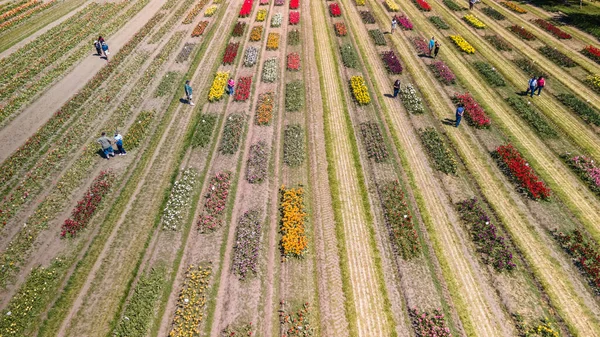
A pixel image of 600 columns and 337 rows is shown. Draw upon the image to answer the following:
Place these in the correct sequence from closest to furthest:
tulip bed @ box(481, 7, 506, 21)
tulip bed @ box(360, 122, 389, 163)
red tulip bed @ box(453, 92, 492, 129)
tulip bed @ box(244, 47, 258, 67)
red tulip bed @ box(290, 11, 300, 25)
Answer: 1. tulip bed @ box(360, 122, 389, 163)
2. red tulip bed @ box(453, 92, 492, 129)
3. tulip bed @ box(244, 47, 258, 67)
4. red tulip bed @ box(290, 11, 300, 25)
5. tulip bed @ box(481, 7, 506, 21)

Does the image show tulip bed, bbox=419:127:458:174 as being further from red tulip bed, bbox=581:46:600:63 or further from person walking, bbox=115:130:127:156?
red tulip bed, bbox=581:46:600:63

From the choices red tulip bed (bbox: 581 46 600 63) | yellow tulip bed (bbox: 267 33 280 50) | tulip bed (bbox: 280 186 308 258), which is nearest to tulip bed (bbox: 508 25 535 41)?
red tulip bed (bbox: 581 46 600 63)

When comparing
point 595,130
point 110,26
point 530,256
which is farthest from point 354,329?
point 110,26

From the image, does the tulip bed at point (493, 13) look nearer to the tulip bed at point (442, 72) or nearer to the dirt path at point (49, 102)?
the tulip bed at point (442, 72)

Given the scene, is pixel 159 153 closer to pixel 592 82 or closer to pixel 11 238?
pixel 11 238

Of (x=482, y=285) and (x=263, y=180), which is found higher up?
(x=263, y=180)

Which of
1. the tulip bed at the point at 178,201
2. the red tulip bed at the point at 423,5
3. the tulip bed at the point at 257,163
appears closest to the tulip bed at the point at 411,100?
the tulip bed at the point at 257,163

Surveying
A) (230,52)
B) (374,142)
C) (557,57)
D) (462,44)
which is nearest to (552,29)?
(557,57)
